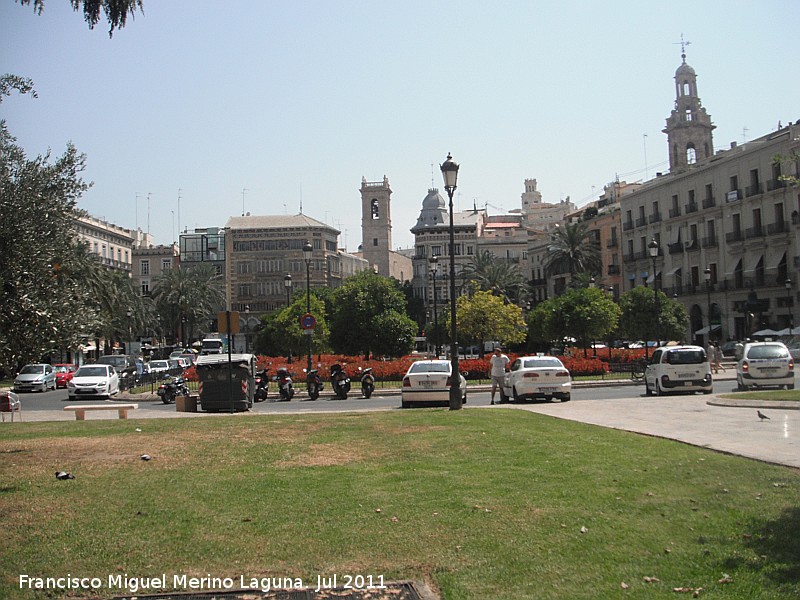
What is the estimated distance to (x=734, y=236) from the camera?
214 ft

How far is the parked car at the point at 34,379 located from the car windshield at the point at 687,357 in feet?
101

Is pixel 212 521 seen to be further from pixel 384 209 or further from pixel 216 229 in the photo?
pixel 384 209

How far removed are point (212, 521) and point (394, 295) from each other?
130 ft

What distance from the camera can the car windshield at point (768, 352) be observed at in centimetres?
2727

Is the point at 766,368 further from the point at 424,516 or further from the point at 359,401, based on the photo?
the point at 424,516

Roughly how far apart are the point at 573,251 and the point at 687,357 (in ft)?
190

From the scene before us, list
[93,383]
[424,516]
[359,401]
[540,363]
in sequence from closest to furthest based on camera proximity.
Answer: [424,516], [540,363], [359,401], [93,383]

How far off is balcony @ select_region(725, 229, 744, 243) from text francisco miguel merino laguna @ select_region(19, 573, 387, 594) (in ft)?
212

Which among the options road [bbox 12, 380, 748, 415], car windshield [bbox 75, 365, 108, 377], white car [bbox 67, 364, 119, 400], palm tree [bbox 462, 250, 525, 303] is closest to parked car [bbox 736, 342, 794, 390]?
road [bbox 12, 380, 748, 415]

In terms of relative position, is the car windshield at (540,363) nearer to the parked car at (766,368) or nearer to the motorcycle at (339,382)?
the parked car at (766,368)

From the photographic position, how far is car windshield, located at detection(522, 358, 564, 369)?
2547cm

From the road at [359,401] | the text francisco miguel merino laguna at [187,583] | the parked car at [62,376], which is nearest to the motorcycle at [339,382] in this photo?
the road at [359,401]

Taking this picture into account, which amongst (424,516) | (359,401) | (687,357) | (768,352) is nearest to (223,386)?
(359,401)

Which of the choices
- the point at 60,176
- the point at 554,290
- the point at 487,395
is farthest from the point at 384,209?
the point at 60,176
